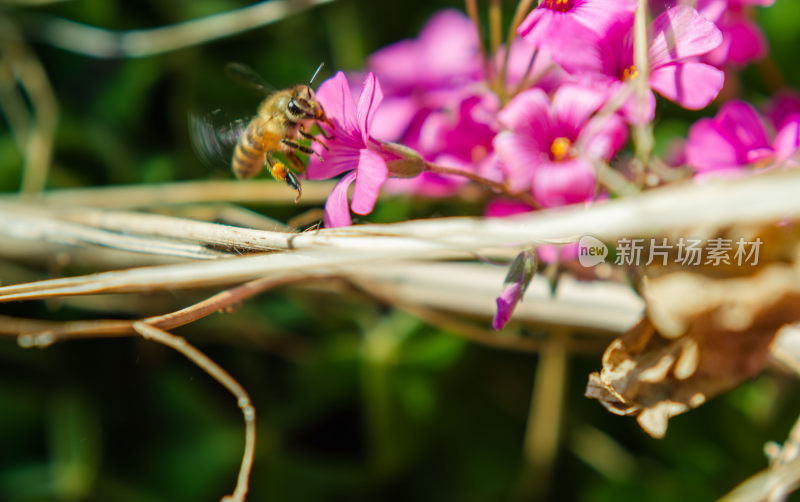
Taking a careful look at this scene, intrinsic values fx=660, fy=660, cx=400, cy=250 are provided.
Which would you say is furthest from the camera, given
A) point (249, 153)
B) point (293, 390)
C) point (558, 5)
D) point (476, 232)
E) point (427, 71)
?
point (293, 390)

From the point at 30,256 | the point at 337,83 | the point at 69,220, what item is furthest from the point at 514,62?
the point at 30,256

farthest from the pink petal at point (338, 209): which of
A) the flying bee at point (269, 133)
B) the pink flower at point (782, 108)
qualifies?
the pink flower at point (782, 108)

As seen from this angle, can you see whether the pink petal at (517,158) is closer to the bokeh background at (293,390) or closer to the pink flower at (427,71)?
the pink flower at (427,71)

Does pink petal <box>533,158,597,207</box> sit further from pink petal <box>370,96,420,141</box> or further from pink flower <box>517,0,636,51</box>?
pink petal <box>370,96,420,141</box>

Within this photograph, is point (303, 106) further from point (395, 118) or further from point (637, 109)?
point (637, 109)

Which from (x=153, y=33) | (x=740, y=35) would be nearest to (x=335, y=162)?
(x=740, y=35)

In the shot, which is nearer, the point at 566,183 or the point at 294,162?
the point at 566,183

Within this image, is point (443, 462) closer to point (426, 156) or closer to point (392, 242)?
point (426, 156)
